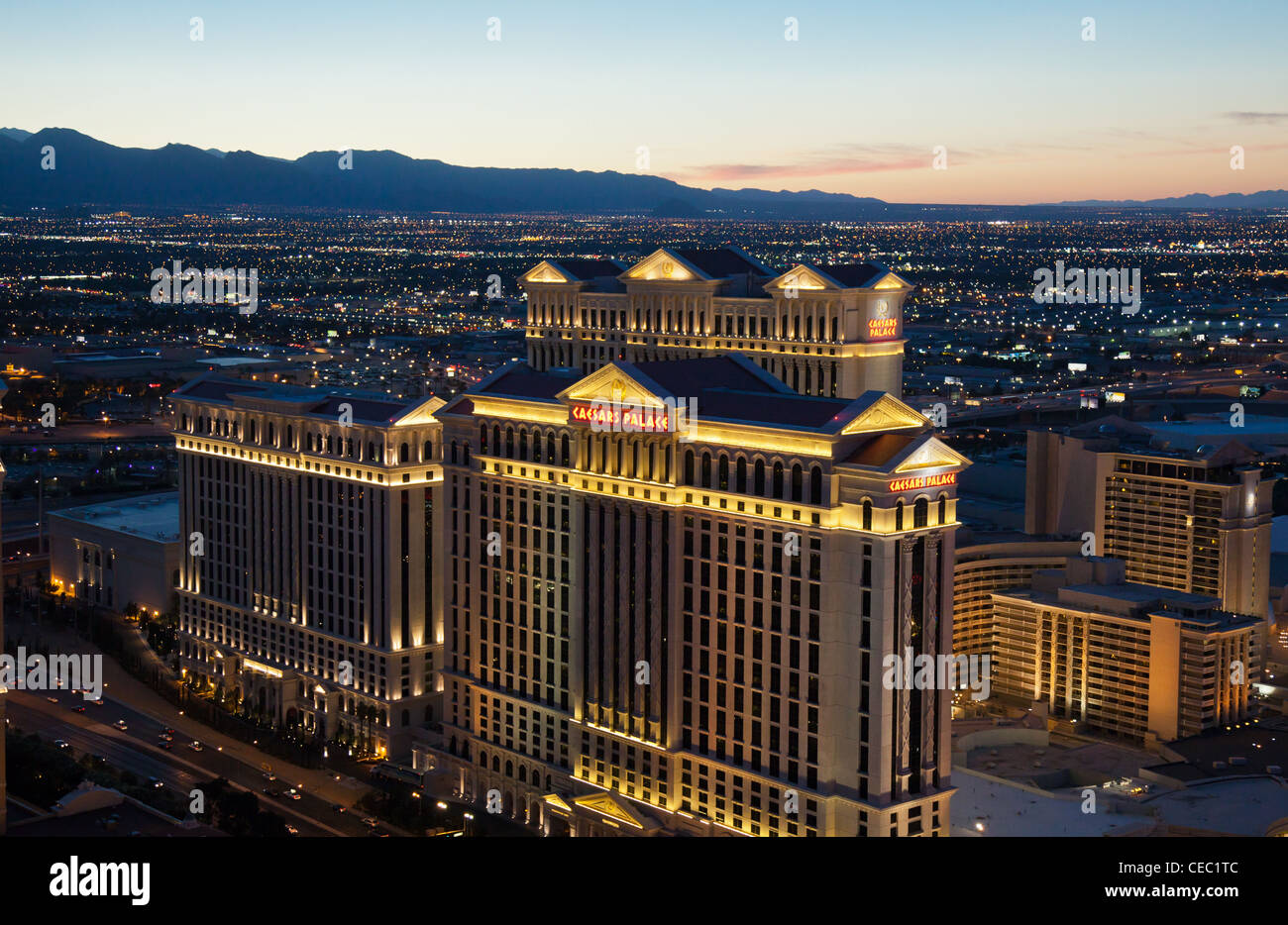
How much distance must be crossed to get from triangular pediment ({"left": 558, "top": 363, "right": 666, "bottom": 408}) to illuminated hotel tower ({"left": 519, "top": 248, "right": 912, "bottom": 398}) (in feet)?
46.3

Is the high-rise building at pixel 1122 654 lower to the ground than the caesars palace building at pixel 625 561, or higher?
lower

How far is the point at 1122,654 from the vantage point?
8569 centimetres

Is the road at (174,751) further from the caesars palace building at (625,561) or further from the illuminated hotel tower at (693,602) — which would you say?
the illuminated hotel tower at (693,602)

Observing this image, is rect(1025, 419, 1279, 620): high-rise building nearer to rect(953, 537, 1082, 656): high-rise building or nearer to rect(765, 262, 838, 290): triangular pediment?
rect(953, 537, 1082, 656): high-rise building

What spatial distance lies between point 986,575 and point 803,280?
95.6 ft

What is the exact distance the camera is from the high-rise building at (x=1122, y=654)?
3300 inches

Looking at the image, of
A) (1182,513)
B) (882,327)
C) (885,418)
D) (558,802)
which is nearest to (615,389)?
(885,418)

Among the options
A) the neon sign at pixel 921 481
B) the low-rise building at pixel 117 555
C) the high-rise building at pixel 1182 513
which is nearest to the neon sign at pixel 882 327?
the neon sign at pixel 921 481

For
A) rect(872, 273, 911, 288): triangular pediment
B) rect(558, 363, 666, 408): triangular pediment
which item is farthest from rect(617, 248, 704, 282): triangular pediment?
rect(558, 363, 666, 408): triangular pediment

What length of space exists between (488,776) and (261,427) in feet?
86.4

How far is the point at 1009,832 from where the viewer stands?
58438 mm

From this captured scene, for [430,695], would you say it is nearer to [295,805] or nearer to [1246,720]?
[295,805]

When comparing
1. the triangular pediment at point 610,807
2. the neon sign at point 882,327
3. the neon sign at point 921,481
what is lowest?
the triangular pediment at point 610,807

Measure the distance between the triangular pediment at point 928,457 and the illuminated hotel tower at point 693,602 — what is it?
8 centimetres
